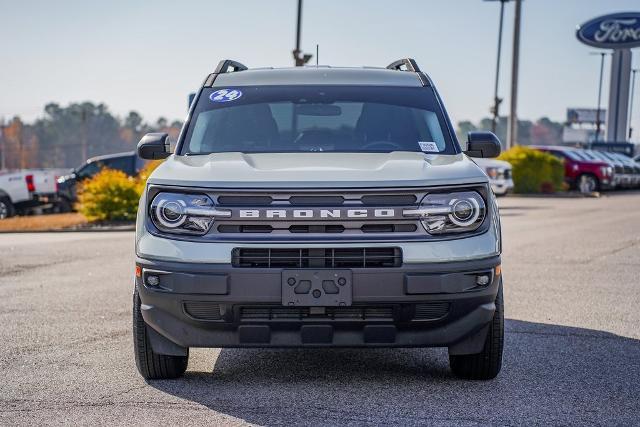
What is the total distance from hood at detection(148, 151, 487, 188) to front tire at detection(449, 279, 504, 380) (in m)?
0.79

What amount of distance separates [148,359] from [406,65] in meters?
3.21

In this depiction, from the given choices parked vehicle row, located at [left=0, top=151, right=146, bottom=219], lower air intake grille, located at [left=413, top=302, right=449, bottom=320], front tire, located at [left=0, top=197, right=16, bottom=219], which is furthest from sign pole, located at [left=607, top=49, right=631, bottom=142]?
lower air intake grille, located at [left=413, top=302, right=449, bottom=320]

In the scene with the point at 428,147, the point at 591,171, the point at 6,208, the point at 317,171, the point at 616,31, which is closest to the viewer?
the point at 317,171

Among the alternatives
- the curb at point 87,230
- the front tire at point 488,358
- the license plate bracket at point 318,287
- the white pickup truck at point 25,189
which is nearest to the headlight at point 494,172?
the white pickup truck at point 25,189

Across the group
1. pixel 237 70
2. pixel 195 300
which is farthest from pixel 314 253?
pixel 237 70

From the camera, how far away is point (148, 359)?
6094 millimetres

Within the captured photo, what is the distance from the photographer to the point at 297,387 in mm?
6016

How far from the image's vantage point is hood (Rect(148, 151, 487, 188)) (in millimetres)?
5691

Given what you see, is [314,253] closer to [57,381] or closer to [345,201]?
[345,201]

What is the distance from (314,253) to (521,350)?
237 centimetres

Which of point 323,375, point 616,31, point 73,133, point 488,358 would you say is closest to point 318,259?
point 323,375

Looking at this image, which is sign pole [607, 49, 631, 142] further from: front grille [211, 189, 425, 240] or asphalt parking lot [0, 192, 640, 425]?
front grille [211, 189, 425, 240]

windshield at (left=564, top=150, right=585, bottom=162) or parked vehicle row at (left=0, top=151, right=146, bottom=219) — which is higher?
windshield at (left=564, top=150, right=585, bottom=162)

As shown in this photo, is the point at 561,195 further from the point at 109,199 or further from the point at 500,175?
→ the point at 109,199
